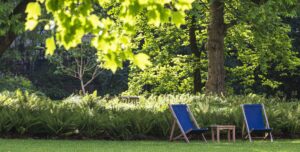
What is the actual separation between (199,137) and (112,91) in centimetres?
2889

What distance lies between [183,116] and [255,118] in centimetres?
207

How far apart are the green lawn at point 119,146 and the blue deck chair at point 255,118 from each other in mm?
1237

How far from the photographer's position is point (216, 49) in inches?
800

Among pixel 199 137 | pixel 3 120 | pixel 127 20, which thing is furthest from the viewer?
pixel 199 137

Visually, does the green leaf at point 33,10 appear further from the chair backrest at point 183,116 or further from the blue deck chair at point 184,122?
the chair backrest at point 183,116

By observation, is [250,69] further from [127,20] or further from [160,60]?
[127,20]

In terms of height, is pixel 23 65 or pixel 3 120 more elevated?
pixel 23 65

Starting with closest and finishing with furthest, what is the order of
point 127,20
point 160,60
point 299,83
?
point 127,20, point 160,60, point 299,83

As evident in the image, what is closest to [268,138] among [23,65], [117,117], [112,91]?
[117,117]

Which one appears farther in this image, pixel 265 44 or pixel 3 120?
pixel 265 44

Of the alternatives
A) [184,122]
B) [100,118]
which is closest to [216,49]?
[184,122]

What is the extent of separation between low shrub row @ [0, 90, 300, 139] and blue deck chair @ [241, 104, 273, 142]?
45cm

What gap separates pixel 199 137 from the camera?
14.2 m

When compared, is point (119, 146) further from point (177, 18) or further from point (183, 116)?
point (177, 18)
